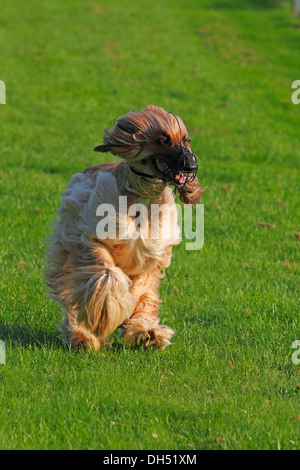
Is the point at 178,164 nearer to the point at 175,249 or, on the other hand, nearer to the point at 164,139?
the point at 164,139

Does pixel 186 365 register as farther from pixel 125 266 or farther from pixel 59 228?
pixel 59 228

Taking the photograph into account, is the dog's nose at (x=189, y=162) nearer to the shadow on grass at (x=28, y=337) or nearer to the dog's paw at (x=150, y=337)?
the dog's paw at (x=150, y=337)

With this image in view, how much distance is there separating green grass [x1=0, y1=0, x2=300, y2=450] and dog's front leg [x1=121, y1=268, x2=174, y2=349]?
0.35 feet

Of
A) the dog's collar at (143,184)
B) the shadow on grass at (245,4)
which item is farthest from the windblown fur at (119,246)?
the shadow on grass at (245,4)

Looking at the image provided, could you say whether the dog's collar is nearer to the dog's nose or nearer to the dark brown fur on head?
the dark brown fur on head

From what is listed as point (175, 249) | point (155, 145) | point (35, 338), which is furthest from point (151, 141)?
point (175, 249)

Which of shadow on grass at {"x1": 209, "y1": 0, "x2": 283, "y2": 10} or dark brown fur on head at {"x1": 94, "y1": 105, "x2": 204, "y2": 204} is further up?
shadow on grass at {"x1": 209, "y1": 0, "x2": 283, "y2": 10}

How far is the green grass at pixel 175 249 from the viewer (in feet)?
13.8


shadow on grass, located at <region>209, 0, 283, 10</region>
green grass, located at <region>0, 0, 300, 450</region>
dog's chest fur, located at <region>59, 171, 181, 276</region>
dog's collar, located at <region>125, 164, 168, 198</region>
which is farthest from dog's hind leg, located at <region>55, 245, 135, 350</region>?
shadow on grass, located at <region>209, 0, 283, 10</region>

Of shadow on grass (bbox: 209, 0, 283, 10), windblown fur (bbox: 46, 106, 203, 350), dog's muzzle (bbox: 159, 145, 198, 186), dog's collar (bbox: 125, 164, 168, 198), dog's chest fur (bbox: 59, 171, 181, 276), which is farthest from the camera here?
shadow on grass (bbox: 209, 0, 283, 10)

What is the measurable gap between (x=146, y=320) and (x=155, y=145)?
4.67 feet

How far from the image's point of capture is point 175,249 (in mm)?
7891

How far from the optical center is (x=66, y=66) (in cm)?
1623

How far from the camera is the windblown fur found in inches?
187
